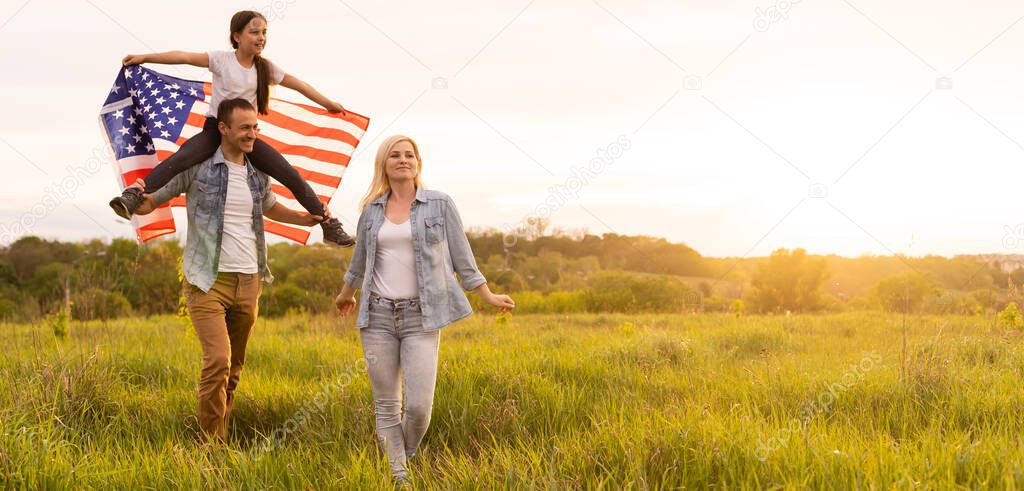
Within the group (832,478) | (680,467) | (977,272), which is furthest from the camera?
(977,272)

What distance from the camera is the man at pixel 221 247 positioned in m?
4.75

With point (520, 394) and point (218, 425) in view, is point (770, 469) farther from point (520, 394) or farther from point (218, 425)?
point (218, 425)

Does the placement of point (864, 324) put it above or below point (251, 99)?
below

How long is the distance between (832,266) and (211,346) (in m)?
29.8

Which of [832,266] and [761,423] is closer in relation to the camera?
[761,423]

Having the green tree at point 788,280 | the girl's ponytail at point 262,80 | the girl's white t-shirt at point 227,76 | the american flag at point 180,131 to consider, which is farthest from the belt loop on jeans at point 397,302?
the green tree at point 788,280

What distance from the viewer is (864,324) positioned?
11.6m

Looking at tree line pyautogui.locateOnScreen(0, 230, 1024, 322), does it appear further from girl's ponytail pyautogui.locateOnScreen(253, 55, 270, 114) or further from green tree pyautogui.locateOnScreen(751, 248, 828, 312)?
girl's ponytail pyautogui.locateOnScreen(253, 55, 270, 114)

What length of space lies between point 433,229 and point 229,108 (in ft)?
5.50

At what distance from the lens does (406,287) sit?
4.48 m

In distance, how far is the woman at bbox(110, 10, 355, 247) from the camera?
16.9ft

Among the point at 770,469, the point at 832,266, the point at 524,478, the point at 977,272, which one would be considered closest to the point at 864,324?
the point at 977,272

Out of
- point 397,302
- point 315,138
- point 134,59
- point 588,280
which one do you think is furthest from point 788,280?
point 134,59

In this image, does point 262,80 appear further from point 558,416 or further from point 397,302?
point 558,416
